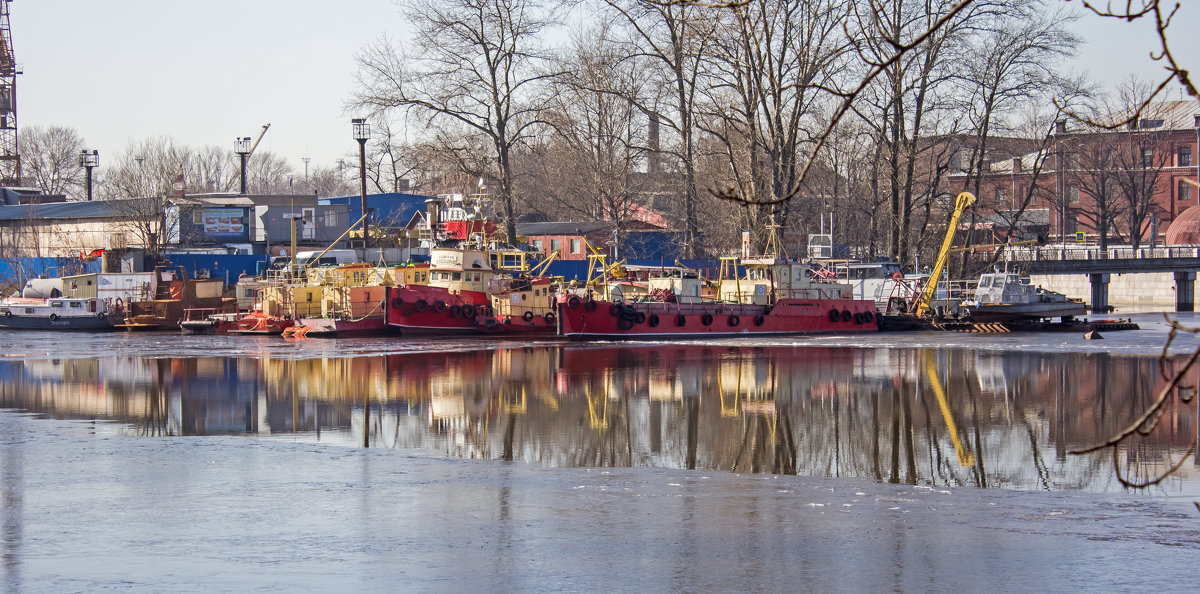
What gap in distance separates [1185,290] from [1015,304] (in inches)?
761

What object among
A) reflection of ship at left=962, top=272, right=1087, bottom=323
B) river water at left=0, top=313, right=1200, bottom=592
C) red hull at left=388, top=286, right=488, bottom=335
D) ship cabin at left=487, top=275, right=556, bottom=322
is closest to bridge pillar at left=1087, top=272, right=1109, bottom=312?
reflection of ship at left=962, top=272, right=1087, bottom=323

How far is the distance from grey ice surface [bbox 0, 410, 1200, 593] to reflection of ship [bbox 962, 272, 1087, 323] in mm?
36526

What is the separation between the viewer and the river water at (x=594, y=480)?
10.5 meters

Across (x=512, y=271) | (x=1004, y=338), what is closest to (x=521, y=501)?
(x=1004, y=338)

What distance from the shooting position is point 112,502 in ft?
44.0

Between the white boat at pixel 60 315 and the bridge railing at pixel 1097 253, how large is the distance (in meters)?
46.7

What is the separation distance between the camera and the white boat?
5097 cm

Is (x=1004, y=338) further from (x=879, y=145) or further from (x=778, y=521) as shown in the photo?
(x=778, y=521)

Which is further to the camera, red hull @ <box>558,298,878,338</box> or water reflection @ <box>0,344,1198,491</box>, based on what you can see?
red hull @ <box>558,298,878,338</box>

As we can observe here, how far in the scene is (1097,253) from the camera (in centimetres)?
6575

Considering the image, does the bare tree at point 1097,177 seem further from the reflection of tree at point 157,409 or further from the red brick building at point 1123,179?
the reflection of tree at point 157,409

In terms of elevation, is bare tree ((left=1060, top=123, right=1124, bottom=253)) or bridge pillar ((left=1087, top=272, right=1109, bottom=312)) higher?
bare tree ((left=1060, top=123, right=1124, bottom=253))

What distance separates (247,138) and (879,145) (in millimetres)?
42630

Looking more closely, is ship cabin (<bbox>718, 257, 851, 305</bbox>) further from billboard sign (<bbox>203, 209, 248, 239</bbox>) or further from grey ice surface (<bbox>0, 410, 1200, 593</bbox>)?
billboard sign (<bbox>203, 209, 248, 239</bbox>)
